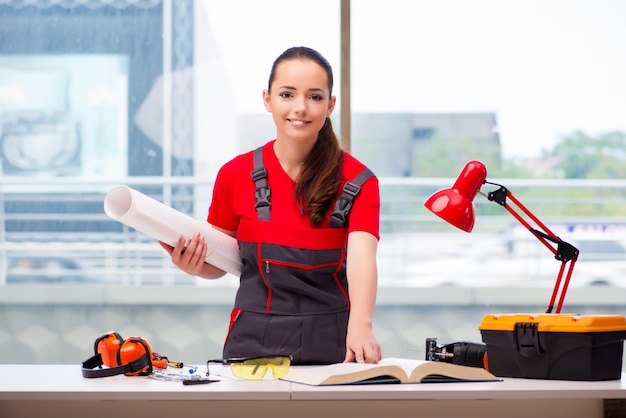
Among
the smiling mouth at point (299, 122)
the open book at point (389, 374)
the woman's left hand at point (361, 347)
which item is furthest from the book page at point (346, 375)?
the smiling mouth at point (299, 122)

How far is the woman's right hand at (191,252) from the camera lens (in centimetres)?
182

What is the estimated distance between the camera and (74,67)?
3.51 metres

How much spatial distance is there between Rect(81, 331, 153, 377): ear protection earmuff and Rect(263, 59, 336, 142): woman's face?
0.54 m

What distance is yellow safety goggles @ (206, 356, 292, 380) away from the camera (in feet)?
4.89

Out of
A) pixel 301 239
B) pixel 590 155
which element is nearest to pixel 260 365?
pixel 301 239

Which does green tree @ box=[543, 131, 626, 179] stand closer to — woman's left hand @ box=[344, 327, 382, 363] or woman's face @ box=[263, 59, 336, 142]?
woman's face @ box=[263, 59, 336, 142]

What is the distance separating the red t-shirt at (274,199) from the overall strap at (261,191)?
0.02 meters

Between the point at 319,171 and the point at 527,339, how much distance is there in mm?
548

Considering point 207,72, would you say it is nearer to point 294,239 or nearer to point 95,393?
point 294,239

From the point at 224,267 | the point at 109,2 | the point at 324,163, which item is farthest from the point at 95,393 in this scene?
the point at 109,2

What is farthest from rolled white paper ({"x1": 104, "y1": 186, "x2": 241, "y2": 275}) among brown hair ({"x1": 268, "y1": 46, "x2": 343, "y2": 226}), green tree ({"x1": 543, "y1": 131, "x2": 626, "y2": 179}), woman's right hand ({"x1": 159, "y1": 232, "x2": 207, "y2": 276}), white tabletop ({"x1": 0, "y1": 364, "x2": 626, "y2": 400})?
green tree ({"x1": 543, "y1": 131, "x2": 626, "y2": 179})

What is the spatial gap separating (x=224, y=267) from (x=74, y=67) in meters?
1.89

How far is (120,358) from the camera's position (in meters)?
1.56

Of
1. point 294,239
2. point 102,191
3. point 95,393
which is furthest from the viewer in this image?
point 102,191
